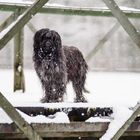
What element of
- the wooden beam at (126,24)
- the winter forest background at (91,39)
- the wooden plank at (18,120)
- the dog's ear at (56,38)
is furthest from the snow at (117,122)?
the winter forest background at (91,39)

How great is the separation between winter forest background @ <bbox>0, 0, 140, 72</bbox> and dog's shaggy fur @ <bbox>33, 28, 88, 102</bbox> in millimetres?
6157

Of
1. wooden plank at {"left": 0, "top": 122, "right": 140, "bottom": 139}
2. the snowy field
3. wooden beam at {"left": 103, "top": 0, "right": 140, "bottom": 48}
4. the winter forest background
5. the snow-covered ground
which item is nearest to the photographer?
wooden beam at {"left": 103, "top": 0, "right": 140, "bottom": 48}

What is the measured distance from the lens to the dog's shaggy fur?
5641 millimetres

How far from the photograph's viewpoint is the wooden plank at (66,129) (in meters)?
3.98

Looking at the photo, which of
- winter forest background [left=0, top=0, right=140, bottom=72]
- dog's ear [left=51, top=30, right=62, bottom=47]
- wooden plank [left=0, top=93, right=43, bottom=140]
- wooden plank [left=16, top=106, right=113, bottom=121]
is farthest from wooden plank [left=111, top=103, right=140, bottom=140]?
winter forest background [left=0, top=0, right=140, bottom=72]

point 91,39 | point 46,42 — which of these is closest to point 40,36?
point 46,42

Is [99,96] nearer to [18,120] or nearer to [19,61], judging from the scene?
[19,61]

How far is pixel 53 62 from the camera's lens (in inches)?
227

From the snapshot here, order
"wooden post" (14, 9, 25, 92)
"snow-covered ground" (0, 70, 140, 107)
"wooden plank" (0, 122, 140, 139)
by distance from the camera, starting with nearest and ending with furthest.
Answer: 1. "wooden plank" (0, 122, 140, 139)
2. "snow-covered ground" (0, 70, 140, 107)
3. "wooden post" (14, 9, 25, 92)

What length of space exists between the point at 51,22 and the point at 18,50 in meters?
6.96

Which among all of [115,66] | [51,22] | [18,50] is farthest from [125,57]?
[18,50]

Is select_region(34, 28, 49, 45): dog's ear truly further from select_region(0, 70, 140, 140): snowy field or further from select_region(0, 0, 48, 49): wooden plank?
select_region(0, 0, 48, 49): wooden plank

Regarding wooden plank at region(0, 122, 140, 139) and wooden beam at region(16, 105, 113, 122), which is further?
wooden beam at region(16, 105, 113, 122)

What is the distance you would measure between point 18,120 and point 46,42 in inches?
76.4
